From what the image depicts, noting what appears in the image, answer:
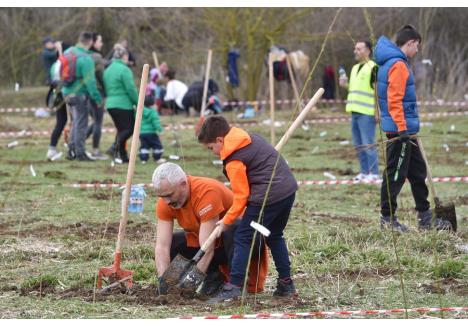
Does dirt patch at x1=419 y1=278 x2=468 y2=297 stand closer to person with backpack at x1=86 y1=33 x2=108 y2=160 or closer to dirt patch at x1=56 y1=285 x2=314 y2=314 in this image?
dirt patch at x1=56 y1=285 x2=314 y2=314

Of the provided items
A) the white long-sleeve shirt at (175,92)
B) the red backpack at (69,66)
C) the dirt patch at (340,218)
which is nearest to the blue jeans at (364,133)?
the dirt patch at (340,218)

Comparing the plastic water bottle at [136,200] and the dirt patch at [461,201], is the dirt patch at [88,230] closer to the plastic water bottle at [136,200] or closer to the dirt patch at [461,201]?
the plastic water bottle at [136,200]

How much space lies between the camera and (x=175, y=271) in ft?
21.2

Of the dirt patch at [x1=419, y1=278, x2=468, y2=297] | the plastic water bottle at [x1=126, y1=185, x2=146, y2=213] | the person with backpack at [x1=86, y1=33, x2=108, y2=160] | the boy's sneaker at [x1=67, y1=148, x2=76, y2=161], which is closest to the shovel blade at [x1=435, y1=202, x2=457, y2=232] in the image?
the dirt patch at [x1=419, y1=278, x2=468, y2=297]

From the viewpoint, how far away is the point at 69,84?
14438 mm

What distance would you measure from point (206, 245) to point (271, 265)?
135 cm

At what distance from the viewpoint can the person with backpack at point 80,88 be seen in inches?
559

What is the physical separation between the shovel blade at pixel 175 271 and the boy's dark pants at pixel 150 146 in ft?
27.7

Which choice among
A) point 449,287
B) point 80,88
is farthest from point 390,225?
point 80,88

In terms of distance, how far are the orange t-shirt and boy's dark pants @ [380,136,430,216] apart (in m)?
2.62

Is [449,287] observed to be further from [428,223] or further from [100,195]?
[100,195]

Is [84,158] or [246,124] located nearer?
[84,158]

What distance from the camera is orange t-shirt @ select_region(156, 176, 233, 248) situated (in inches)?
253

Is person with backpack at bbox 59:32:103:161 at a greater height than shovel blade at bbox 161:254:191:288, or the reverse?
person with backpack at bbox 59:32:103:161
